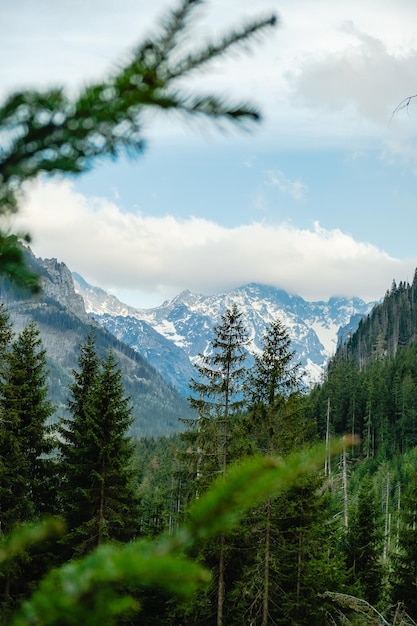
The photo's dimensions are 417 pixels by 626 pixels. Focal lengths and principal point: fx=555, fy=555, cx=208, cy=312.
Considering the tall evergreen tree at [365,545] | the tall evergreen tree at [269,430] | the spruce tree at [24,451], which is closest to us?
the tall evergreen tree at [269,430]

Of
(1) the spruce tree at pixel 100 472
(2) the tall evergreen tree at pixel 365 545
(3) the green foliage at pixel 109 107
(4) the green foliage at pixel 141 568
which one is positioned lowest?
(2) the tall evergreen tree at pixel 365 545

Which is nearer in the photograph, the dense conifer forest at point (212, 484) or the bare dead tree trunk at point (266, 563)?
the bare dead tree trunk at point (266, 563)

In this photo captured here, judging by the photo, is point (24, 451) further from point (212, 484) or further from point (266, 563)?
point (266, 563)

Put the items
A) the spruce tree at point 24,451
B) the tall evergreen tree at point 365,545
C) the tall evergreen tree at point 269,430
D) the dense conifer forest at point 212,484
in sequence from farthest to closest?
1. the tall evergreen tree at point 365,545
2. the spruce tree at point 24,451
3. the dense conifer forest at point 212,484
4. the tall evergreen tree at point 269,430

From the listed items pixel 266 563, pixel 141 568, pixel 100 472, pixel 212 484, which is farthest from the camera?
pixel 100 472

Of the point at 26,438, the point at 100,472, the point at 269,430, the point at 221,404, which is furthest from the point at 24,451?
the point at 269,430

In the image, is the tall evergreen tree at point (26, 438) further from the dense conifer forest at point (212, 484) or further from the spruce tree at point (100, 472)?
the spruce tree at point (100, 472)

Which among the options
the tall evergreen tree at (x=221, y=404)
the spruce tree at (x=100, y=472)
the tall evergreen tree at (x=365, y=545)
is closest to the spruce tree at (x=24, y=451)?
the spruce tree at (x=100, y=472)

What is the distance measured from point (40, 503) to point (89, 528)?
11.0 feet

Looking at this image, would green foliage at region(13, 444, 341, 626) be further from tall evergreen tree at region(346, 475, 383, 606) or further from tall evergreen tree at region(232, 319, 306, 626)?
tall evergreen tree at region(346, 475, 383, 606)

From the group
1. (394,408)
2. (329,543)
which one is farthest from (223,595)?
(394,408)

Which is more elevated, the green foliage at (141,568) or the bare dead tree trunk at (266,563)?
the green foliage at (141,568)

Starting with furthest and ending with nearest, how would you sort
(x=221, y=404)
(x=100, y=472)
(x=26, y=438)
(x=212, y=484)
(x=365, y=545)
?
(x=365, y=545)
(x=26, y=438)
(x=100, y=472)
(x=221, y=404)
(x=212, y=484)

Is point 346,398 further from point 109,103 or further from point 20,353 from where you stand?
point 109,103
